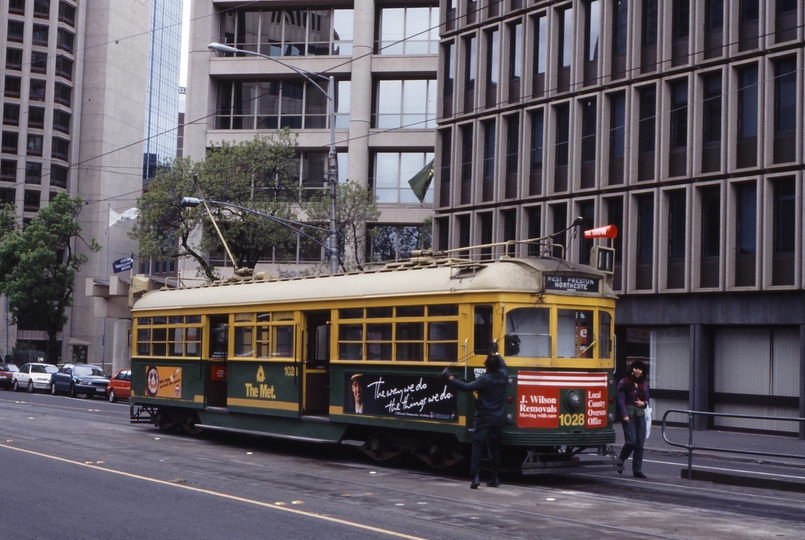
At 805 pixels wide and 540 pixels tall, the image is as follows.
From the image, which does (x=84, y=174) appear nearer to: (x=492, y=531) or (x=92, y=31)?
(x=92, y=31)

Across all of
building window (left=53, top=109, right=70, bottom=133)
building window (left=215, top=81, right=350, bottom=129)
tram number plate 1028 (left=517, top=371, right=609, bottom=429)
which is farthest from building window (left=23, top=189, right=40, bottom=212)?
tram number plate 1028 (left=517, top=371, right=609, bottom=429)

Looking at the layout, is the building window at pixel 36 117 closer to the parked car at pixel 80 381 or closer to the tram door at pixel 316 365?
the parked car at pixel 80 381

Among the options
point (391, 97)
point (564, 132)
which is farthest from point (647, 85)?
point (391, 97)

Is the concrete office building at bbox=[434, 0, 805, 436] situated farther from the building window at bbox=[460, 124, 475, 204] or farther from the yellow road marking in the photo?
the yellow road marking

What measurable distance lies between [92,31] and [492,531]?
8299 cm

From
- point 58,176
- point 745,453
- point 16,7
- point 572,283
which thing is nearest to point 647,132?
point 572,283

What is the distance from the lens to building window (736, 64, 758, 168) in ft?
93.4

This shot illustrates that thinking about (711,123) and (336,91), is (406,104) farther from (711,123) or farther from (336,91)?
(711,123)

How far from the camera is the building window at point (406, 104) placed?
152 feet

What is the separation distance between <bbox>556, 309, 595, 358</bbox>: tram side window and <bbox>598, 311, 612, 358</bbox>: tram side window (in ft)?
0.60

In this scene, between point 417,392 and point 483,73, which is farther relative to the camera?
point 483,73

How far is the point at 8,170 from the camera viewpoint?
271 feet

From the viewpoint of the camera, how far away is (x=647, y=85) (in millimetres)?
31172

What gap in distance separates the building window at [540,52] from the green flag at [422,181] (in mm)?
8441
